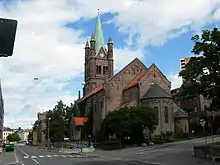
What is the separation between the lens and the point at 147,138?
60062mm

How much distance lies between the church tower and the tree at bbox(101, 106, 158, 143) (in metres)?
47.2

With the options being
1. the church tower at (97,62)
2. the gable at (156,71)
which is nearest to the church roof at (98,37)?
the church tower at (97,62)

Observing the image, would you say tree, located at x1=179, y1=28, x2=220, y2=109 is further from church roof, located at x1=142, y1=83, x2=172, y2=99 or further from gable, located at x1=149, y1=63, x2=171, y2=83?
gable, located at x1=149, y1=63, x2=171, y2=83

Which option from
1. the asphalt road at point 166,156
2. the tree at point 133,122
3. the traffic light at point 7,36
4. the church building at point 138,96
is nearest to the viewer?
the traffic light at point 7,36

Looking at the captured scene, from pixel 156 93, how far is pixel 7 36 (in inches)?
2662

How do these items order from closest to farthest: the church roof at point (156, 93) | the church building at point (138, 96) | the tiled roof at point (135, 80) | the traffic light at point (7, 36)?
the traffic light at point (7, 36)
the church building at point (138, 96)
the church roof at point (156, 93)
the tiled roof at point (135, 80)

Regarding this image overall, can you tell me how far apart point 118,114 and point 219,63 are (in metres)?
39.4

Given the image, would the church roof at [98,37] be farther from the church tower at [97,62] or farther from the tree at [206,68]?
the tree at [206,68]

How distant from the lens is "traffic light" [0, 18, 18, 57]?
4.10m

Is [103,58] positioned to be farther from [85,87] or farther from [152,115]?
[152,115]

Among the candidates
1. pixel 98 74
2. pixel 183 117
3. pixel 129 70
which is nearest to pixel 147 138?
pixel 183 117

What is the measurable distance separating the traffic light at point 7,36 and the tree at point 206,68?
70.6 ft

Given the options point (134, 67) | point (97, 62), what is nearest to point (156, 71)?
point (134, 67)

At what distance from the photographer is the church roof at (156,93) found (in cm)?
7008
